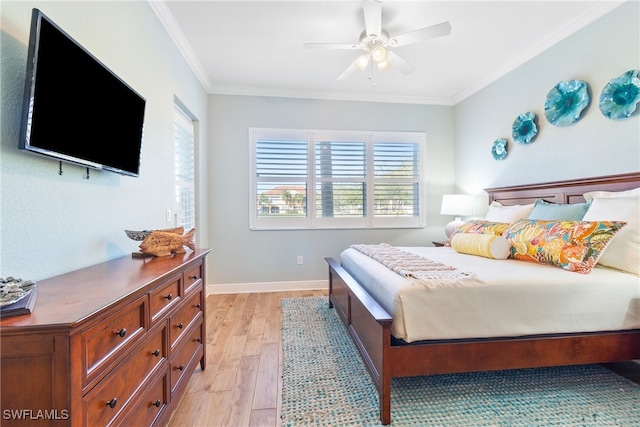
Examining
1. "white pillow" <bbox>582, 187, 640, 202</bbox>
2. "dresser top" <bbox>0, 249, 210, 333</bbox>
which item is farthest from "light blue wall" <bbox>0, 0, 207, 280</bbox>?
"white pillow" <bbox>582, 187, 640, 202</bbox>

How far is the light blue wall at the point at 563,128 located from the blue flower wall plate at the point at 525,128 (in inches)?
2.3

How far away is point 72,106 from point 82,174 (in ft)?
1.11

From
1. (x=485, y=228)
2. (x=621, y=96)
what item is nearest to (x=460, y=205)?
(x=485, y=228)

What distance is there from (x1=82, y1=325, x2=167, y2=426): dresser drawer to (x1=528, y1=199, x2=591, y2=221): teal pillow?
9.38 ft

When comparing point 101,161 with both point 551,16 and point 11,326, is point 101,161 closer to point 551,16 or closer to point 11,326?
point 11,326

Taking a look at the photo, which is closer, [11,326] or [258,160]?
[11,326]

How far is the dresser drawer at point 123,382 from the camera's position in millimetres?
848

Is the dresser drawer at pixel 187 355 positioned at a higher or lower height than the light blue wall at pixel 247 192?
lower

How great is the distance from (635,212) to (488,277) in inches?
45.3

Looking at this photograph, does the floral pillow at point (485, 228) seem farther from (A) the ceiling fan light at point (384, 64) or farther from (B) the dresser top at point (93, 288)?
(B) the dresser top at point (93, 288)

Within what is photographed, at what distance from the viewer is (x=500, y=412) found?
1.54 meters

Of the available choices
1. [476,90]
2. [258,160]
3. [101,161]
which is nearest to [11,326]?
[101,161]

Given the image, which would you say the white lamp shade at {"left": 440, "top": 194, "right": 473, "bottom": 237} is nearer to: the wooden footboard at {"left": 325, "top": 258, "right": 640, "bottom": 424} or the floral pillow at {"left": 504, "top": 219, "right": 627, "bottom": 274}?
the floral pillow at {"left": 504, "top": 219, "right": 627, "bottom": 274}

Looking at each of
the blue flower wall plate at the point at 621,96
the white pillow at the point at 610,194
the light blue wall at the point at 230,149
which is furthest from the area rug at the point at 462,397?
the blue flower wall plate at the point at 621,96
